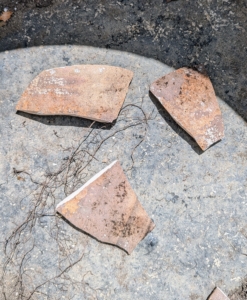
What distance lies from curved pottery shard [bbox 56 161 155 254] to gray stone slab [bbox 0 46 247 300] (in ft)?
0.26

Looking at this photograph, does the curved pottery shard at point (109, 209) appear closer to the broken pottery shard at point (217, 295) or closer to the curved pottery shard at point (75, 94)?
Result: the curved pottery shard at point (75, 94)

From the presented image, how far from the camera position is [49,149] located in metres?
2.28

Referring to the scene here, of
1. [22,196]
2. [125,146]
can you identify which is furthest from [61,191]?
[125,146]

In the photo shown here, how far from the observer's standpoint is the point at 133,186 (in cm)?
230

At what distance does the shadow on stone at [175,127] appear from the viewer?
2.31m

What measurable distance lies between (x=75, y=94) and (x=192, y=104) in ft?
1.99

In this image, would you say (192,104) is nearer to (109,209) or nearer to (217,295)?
(109,209)

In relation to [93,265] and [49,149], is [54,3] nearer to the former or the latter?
[49,149]

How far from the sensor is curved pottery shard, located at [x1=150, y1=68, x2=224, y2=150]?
224cm

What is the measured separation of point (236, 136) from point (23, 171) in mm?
1159

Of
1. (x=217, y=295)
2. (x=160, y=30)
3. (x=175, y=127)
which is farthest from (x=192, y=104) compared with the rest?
(x=217, y=295)

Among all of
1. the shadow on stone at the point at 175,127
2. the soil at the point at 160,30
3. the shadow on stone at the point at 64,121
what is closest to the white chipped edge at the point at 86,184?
the shadow on stone at the point at 64,121

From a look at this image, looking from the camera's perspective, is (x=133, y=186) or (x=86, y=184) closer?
(x=86, y=184)

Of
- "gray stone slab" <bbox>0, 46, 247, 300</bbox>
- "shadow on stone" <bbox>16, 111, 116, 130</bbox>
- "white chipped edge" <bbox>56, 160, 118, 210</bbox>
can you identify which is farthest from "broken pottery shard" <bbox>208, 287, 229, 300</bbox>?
"shadow on stone" <bbox>16, 111, 116, 130</bbox>
